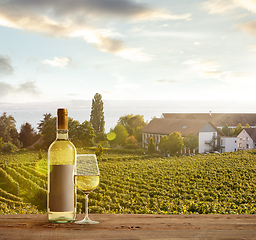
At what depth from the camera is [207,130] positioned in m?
49.0

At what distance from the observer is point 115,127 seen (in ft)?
201

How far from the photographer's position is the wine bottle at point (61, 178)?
151 cm

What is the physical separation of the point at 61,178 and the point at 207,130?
49.4m

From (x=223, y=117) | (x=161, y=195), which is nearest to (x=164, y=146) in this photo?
(x=223, y=117)

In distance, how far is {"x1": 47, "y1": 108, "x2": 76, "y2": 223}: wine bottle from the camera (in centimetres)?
151

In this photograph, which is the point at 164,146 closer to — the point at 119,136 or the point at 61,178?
the point at 119,136

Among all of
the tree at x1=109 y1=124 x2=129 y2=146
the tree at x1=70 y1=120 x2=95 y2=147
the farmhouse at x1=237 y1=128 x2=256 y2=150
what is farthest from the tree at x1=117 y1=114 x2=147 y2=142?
the farmhouse at x1=237 y1=128 x2=256 y2=150

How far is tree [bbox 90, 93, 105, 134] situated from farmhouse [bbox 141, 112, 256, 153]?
28.7 ft

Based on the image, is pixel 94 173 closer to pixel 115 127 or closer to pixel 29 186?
pixel 29 186

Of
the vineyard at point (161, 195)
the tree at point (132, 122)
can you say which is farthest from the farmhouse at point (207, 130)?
the vineyard at point (161, 195)

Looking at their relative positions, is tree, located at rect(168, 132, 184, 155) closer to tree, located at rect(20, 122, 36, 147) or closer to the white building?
the white building

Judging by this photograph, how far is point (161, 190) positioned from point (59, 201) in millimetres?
15613

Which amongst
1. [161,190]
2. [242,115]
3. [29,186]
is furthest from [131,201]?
[242,115]

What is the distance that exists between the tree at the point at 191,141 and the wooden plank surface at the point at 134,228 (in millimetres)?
44680
